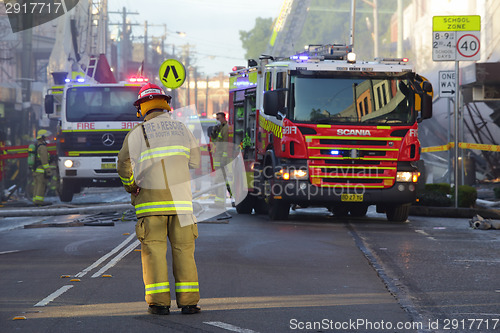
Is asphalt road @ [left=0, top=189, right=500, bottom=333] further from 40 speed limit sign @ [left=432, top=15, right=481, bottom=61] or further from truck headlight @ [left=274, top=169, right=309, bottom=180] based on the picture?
40 speed limit sign @ [left=432, top=15, right=481, bottom=61]

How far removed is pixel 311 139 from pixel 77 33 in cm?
2420

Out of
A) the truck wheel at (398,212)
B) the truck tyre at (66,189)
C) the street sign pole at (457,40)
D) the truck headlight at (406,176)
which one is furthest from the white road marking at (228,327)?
the truck tyre at (66,189)

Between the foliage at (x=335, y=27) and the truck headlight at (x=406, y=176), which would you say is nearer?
the truck headlight at (x=406, y=176)

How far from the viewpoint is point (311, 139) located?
15078 mm

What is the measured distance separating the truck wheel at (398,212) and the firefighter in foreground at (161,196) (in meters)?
9.39

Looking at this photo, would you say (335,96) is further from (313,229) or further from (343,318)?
(343,318)

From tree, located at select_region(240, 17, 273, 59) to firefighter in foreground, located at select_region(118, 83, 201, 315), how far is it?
99.3 meters

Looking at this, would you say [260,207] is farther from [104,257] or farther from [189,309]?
[189,309]

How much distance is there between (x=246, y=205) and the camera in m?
18.3

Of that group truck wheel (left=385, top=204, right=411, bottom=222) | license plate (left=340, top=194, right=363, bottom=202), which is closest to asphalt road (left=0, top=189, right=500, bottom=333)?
license plate (left=340, top=194, right=363, bottom=202)

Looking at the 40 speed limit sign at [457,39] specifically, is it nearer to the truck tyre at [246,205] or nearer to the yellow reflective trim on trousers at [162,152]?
the truck tyre at [246,205]

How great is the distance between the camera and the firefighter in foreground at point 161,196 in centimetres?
711

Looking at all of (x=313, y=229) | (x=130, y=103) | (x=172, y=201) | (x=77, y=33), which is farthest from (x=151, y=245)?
(x=77, y=33)

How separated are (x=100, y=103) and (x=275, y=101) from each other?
7784 millimetres
